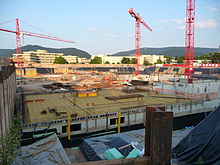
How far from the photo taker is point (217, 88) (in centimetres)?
2511

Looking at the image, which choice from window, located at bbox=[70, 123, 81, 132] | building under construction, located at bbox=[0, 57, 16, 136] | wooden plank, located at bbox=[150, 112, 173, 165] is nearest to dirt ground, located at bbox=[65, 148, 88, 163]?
building under construction, located at bbox=[0, 57, 16, 136]

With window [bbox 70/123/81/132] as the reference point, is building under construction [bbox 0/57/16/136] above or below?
above

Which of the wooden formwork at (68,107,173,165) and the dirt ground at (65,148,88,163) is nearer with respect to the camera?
the wooden formwork at (68,107,173,165)

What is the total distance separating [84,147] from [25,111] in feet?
33.2

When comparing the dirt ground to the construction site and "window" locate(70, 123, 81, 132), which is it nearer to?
the construction site

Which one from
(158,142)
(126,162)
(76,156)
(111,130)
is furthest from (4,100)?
(111,130)

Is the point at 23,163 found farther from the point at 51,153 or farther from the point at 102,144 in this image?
the point at 102,144

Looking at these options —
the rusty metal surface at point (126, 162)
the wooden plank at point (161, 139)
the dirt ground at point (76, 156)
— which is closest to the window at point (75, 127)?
A: the dirt ground at point (76, 156)

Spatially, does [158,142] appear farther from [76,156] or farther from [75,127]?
[75,127]

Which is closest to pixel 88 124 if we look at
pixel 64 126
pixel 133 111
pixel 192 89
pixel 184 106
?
pixel 64 126

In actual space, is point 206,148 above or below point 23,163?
above

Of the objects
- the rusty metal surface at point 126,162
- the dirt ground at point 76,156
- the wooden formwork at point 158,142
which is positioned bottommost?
the dirt ground at point 76,156

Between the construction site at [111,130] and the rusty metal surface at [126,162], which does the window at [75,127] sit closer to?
the construction site at [111,130]

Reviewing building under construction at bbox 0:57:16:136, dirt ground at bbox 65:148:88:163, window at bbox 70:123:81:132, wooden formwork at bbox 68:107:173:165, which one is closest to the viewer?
wooden formwork at bbox 68:107:173:165
